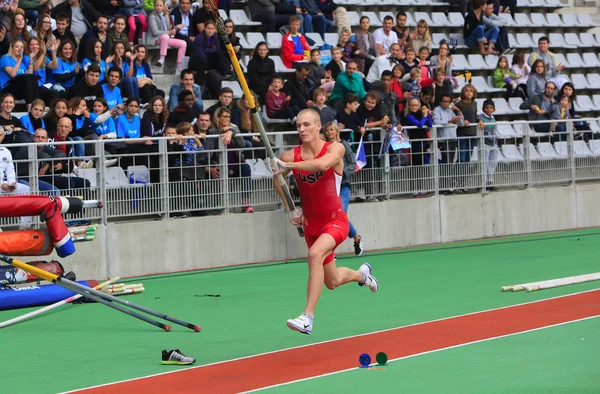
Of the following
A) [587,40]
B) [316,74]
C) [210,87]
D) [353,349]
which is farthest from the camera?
[587,40]

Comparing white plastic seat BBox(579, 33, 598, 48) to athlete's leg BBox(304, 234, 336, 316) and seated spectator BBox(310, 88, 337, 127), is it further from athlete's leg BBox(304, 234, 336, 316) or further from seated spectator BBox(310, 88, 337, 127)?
athlete's leg BBox(304, 234, 336, 316)

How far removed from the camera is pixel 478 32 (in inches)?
1019

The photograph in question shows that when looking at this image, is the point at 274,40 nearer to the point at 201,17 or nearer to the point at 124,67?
the point at 201,17

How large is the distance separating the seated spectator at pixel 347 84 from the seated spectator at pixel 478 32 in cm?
694

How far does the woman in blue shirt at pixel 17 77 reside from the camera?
54.5 ft

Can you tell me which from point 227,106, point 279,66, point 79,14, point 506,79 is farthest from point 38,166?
point 506,79

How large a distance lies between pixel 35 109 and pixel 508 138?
9280 mm

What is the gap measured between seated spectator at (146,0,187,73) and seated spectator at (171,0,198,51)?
0.17m

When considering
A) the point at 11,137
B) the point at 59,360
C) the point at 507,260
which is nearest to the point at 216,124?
the point at 11,137

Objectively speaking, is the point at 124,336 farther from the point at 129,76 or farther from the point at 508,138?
the point at 508,138

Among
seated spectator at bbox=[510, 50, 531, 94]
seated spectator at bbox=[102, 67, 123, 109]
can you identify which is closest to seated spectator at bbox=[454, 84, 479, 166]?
seated spectator at bbox=[510, 50, 531, 94]

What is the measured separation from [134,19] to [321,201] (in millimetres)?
10098

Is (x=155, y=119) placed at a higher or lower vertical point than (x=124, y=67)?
lower

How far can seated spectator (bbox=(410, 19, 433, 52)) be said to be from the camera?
23.8m
